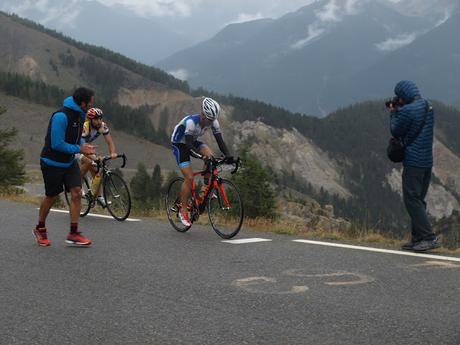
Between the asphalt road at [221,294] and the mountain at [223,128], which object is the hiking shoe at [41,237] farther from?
the mountain at [223,128]

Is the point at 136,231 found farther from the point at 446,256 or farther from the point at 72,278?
the point at 446,256

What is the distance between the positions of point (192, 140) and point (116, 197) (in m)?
2.57

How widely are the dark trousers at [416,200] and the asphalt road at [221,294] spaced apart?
734 mm

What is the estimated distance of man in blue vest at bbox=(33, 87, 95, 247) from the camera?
298 inches

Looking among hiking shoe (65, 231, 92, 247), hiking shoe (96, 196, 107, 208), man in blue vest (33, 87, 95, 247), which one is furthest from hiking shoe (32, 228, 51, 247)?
hiking shoe (96, 196, 107, 208)

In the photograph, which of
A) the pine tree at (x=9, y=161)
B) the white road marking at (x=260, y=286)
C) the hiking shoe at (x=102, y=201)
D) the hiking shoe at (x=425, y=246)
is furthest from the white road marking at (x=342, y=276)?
the pine tree at (x=9, y=161)

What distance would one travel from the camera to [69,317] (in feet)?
15.4

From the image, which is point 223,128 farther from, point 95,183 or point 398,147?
point 398,147

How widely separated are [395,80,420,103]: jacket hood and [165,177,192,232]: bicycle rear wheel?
3.50 m

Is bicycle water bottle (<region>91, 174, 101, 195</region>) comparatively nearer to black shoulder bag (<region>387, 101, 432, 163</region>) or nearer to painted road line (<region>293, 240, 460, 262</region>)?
painted road line (<region>293, 240, 460, 262</region>)

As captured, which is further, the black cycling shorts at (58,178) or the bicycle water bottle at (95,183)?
the bicycle water bottle at (95,183)

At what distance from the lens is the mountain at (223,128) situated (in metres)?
130

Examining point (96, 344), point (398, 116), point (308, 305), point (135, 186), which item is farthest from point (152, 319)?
point (135, 186)

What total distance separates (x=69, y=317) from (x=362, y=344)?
90.5 inches
